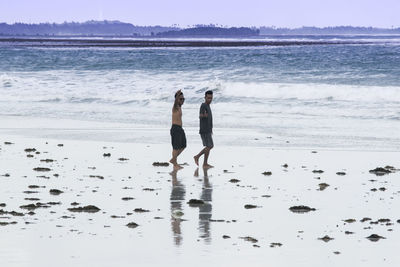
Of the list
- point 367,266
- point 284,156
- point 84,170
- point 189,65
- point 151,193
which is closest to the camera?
point 367,266

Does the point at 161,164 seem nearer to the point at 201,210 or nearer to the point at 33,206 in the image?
Result: the point at 201,210

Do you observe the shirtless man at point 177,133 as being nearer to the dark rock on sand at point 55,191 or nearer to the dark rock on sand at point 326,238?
the dark rock on sand at point 55,191

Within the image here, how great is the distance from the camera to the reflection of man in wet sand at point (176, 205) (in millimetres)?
10820

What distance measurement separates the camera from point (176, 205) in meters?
12.8

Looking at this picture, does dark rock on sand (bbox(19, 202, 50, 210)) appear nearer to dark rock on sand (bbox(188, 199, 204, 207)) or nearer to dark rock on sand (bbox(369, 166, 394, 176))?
dark rock on sand (bbox(188, 199, 204, 207))

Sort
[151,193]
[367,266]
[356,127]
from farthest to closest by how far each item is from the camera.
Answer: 1. [356,127]
2. [151,193]
3. [367,266]

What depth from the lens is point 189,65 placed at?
68.2 m

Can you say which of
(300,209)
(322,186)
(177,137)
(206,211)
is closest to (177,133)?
(177,137)

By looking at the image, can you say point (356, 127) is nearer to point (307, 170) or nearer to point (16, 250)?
point (307, 170)

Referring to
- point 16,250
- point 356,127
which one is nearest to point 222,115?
point 356,127

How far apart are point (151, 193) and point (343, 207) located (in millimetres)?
2972

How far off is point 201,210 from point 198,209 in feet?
0.31

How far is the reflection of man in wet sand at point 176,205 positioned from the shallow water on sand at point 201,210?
0.6 inches

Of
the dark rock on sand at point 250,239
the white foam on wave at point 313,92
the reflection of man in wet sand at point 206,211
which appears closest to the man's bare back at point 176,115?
the reflection of man in wet sand at point 206,211
